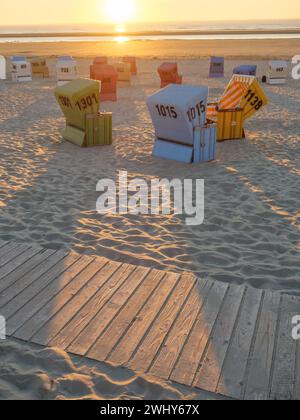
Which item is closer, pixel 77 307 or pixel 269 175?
pixel 77 307

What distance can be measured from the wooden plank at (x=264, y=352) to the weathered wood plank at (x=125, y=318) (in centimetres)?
107

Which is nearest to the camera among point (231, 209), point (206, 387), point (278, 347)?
point (206, 387)

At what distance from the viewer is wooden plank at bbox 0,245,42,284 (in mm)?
5307

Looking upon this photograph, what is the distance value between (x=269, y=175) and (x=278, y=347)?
5523 mm

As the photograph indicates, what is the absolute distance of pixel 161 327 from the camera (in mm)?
4395

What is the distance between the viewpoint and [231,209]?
24.5 feet

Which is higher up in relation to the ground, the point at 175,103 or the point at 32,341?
the point at 175,103

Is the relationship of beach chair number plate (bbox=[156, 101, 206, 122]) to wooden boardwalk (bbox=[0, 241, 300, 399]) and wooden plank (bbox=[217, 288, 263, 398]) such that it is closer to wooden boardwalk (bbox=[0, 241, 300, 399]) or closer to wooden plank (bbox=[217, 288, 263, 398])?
wooden boardwalk (bbox=[0, 241, 300, 399])

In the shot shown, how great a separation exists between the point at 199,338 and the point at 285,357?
2.56 ft

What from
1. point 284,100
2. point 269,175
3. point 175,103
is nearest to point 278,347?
point 269,175

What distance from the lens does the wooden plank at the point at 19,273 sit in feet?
16.2

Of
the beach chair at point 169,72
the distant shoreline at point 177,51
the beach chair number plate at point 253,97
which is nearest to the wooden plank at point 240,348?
the beach chair number plate at point 253,97

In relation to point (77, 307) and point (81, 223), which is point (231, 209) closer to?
point (81, 223)

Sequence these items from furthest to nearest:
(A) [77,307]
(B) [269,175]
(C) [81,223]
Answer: (B) [269,175], (C) [81,223], (A) [77,307]
